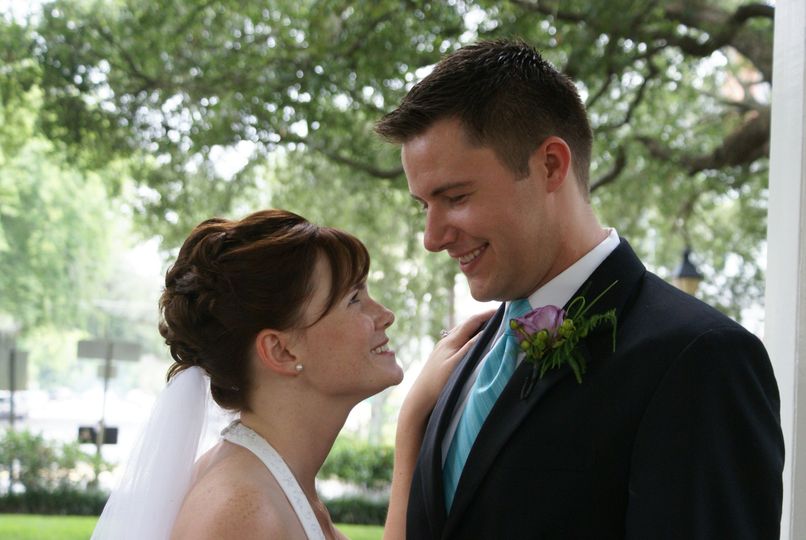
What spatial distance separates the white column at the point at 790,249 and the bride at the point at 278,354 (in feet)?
2.63

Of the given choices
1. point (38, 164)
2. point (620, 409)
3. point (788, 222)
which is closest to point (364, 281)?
point (620, 409)

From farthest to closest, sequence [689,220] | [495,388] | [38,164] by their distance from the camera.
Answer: [38,164] → [689,220] → [495,388]

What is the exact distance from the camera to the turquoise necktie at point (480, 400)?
6.60 ft

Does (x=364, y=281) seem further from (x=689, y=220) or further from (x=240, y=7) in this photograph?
(x=689, y=220)

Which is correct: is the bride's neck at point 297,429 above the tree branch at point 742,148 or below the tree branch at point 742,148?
below

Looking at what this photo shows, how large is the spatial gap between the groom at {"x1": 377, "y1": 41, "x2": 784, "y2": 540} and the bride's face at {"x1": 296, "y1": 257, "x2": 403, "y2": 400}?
17 cm

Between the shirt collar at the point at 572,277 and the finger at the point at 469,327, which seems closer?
the shirt collar at the point at 572,277

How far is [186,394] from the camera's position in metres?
2.37

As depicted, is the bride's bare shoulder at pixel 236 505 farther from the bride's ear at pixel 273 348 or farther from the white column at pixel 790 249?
the white column at pixel 790 249

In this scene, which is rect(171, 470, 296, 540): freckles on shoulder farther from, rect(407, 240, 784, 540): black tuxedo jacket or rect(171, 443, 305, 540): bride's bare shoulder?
rect(407, 240, 784, 540): black tuxedo jacket

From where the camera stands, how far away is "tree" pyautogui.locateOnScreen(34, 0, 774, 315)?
7980 millimetres

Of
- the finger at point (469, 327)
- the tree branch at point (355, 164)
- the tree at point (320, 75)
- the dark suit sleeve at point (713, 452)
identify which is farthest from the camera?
the tree branch at point (355, 164)

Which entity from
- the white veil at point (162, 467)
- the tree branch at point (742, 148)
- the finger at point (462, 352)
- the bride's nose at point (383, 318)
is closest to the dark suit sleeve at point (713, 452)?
the finger at point (462, 352)

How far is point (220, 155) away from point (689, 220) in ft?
19.3
